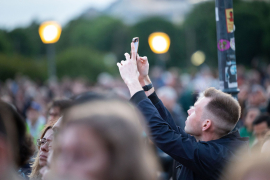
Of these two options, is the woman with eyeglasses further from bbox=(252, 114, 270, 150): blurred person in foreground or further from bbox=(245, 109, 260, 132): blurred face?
bbox=(245, 109, 260, 132): blurred face

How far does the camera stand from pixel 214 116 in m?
2.52

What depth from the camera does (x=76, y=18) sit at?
96438mm

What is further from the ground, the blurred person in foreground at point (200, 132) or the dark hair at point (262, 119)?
the blurred person in foreground at point (200, 132)

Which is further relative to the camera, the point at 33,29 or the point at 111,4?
the point at 111,4

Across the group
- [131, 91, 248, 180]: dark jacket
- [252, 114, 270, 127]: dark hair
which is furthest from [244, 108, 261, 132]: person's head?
[131, 91, 248, 180]: dark jacket

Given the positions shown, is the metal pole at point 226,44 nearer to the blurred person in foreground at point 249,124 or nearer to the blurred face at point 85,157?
the blurred face at point 85,157

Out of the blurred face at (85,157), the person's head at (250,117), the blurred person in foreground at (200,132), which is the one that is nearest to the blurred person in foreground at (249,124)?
the person's head at (250,117)

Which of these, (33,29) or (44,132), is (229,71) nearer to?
(44,132)

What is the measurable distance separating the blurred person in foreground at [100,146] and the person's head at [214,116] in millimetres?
1597

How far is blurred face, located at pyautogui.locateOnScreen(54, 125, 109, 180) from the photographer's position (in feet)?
3.14

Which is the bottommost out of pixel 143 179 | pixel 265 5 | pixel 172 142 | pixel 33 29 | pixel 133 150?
pixel 172 142

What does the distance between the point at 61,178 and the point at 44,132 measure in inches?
69.3

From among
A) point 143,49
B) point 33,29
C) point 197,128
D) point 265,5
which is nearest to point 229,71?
point 197,128

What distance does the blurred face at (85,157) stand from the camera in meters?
0.96
